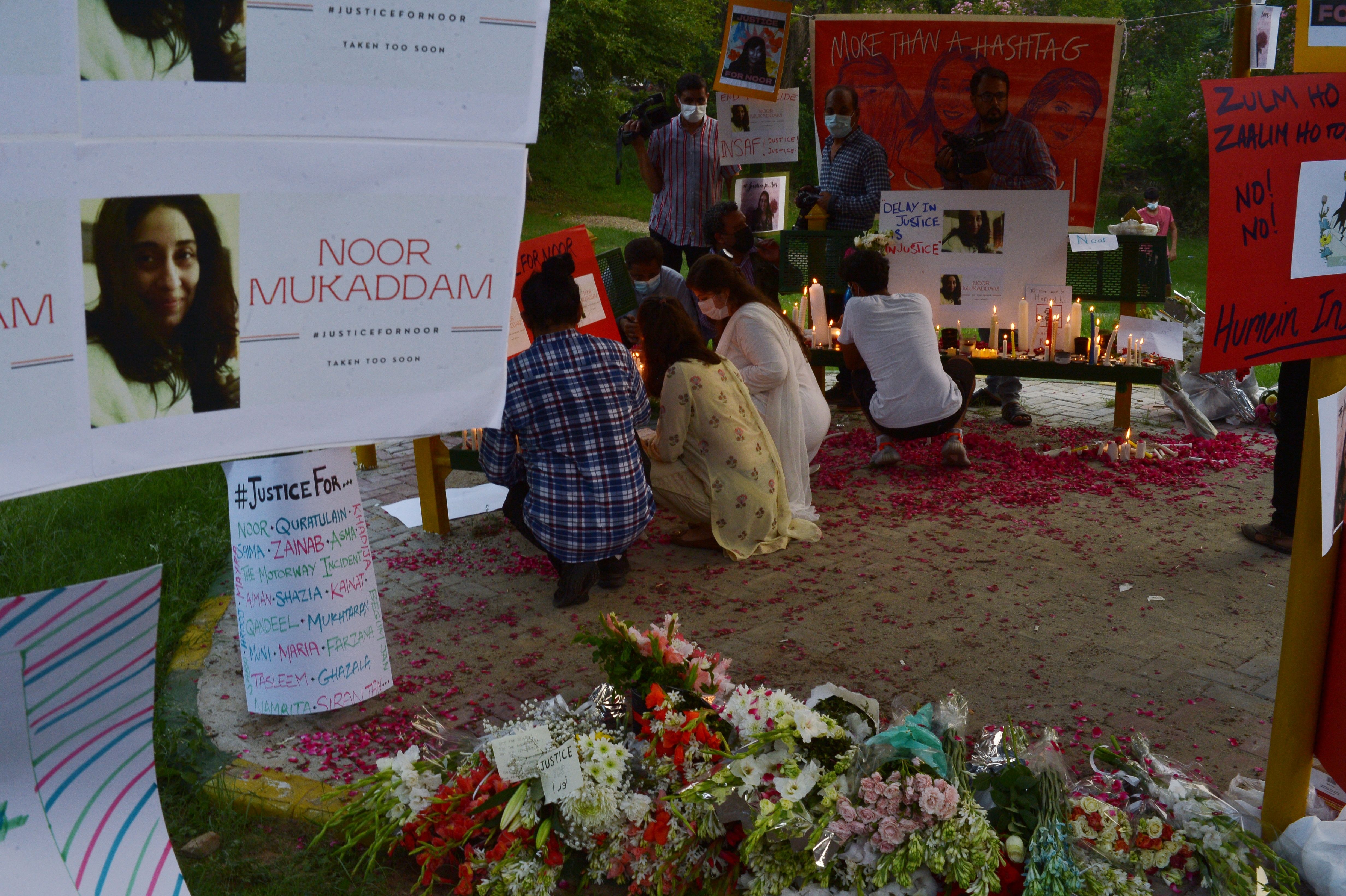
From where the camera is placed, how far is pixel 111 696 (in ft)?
7.33

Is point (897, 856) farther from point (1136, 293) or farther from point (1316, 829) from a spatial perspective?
point (1136, 293)

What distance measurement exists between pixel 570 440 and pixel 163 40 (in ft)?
11.0

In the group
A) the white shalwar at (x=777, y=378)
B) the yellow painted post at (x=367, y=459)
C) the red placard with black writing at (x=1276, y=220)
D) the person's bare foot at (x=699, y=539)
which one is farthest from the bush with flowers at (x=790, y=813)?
the yellow painted post at (x=367, y=459)

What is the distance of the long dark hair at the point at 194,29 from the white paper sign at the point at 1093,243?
7.12 meters

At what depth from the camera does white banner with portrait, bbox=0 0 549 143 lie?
5.22 ft

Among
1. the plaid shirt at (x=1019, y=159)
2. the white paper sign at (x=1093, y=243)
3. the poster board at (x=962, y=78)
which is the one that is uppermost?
the poster board at (x=962, y=78)

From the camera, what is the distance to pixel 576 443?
495 cm

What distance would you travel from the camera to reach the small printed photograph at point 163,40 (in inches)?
63.6

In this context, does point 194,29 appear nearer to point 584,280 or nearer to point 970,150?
point 584,280

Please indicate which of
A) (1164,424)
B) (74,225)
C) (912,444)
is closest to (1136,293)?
(1164,424)

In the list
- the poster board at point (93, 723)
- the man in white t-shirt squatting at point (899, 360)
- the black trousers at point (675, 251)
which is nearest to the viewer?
the poster board at point (93, 723)

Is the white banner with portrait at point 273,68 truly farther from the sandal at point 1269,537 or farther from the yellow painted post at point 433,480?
the sandal at point 1269,537

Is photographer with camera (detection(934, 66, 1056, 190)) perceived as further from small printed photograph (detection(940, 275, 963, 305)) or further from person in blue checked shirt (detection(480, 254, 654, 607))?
person in blue checked shirt (detection(480, 254, 654, 607))

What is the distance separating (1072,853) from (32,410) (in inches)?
101
